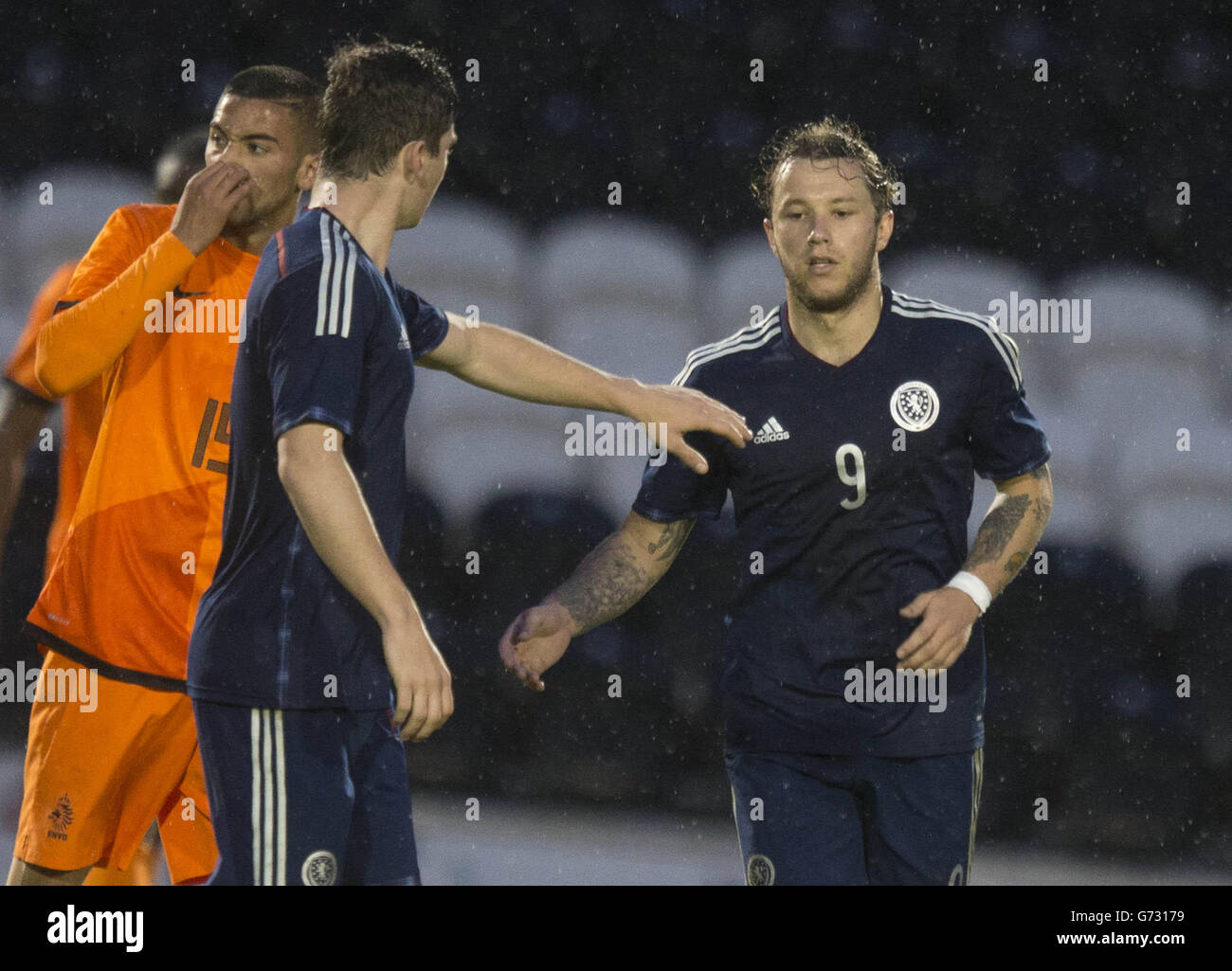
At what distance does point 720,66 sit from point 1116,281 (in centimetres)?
151

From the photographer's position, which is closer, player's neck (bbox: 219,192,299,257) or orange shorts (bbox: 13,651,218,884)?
orange shorts (bbox: 13,651,218,884)

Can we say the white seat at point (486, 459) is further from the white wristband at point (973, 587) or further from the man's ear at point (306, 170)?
the white wristband at point (973, 587)

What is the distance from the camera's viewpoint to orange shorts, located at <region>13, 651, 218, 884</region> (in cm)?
307

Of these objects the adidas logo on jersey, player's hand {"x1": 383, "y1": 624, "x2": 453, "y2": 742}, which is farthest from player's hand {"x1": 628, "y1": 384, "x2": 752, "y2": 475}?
player's hand {"x1": 383, "y1": 624, "x2": 453, "y2": 742}

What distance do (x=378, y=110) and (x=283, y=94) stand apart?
67cm

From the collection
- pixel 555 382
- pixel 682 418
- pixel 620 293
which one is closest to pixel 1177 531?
pixel 620 293

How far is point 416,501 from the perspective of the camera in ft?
16.9

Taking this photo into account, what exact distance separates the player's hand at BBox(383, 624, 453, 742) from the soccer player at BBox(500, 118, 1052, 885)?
0.67 m

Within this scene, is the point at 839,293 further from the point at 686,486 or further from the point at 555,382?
the point at 555,382

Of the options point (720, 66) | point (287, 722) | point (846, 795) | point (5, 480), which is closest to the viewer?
point (287, 722)

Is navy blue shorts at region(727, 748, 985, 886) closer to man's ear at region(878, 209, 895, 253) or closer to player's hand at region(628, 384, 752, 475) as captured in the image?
player's hand at region(628, 384, 752, 475)

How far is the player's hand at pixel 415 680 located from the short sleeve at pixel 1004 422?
1.35 m
